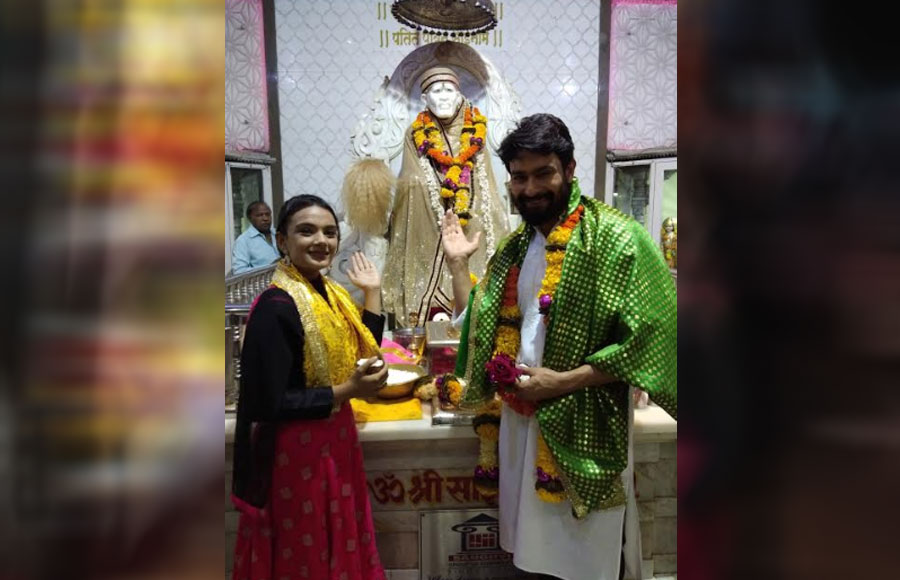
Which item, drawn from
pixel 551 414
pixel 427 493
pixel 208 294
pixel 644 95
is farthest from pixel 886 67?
pixel 644 95

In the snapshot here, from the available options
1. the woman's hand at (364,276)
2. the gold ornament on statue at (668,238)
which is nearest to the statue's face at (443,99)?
the gold ornament on statue at (668,238)

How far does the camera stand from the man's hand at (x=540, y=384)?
1.58 m

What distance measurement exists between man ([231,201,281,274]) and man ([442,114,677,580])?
2.83 m

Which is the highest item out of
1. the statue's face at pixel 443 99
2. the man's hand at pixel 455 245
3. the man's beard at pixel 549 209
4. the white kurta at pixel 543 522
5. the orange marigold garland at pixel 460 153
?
the statue's face at pixel 443 99

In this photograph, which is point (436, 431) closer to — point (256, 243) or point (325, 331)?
point (325, 331)

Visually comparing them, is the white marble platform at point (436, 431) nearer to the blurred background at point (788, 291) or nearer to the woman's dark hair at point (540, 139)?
the woman's dark hair at point (540, 139)

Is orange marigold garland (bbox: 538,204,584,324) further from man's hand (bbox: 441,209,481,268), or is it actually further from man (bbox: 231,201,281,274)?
man (bbox: 231,201,281,274)

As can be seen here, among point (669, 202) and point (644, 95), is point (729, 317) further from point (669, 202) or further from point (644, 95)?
point (644, 95)

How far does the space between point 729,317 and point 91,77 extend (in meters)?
0.32

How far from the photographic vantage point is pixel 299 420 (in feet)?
5.43

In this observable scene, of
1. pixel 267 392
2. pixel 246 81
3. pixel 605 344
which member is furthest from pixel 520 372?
pixel 246 81

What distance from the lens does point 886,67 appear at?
0.24 meters

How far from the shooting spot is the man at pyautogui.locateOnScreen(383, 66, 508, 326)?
425 cm

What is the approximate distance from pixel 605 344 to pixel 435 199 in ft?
9.39
